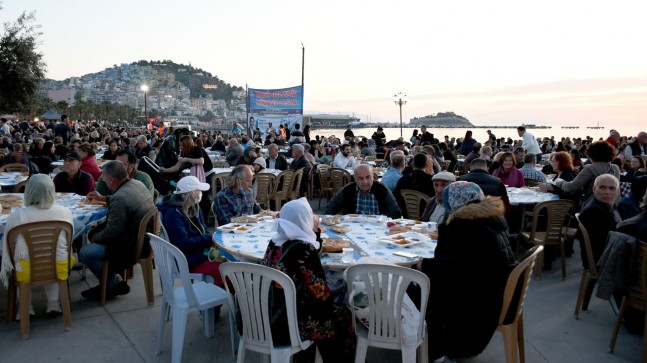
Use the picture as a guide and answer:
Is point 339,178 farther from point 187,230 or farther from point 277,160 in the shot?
point 187,230

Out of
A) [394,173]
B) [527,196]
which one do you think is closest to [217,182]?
[394,173]

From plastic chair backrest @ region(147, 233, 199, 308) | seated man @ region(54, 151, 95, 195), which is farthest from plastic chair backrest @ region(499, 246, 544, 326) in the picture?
seated man @ region(54, 151, 95, 195)

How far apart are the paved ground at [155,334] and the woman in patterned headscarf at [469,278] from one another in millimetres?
563

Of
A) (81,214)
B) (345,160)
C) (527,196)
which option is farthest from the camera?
(345,160)

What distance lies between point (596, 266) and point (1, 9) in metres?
17.0

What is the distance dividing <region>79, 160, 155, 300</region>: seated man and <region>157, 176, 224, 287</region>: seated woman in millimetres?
538

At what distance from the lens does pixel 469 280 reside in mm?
2711

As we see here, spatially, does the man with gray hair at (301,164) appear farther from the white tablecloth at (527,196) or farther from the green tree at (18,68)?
the green tree at (18,68)

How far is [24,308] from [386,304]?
107 inches

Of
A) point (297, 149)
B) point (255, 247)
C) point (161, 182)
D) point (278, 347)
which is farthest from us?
point (297, 149)

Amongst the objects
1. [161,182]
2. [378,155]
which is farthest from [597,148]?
[378,155]

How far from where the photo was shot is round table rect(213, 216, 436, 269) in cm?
298

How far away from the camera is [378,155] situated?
14.1m

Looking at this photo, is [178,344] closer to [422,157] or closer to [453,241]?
[453,241]
